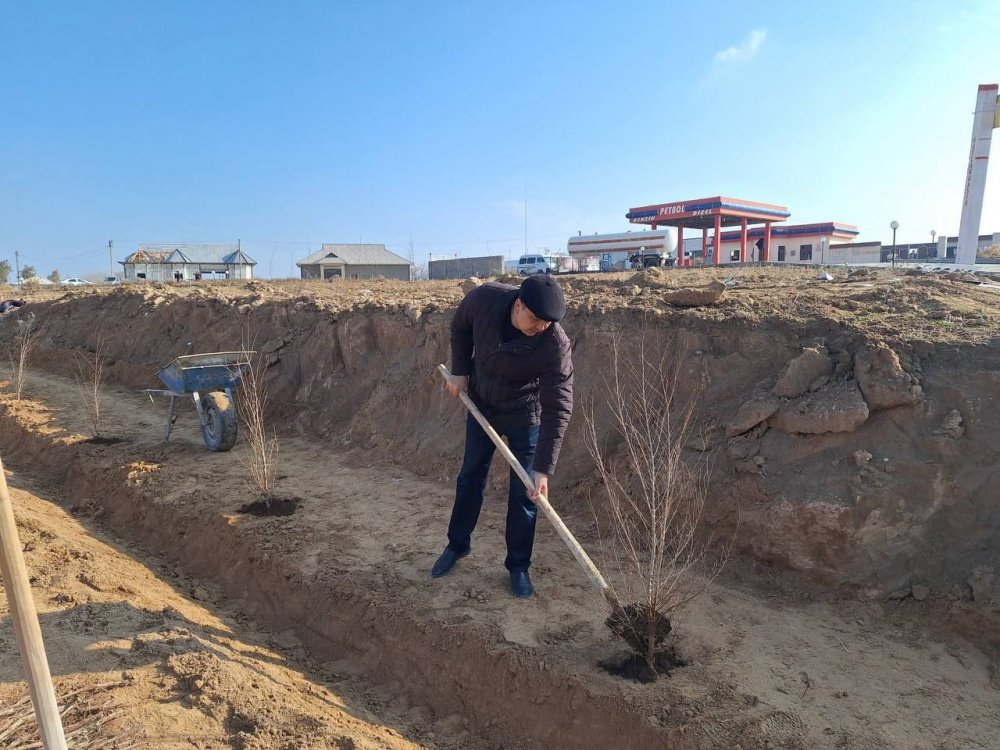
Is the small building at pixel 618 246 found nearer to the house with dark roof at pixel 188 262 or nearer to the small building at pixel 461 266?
the small building at pixel 461 266

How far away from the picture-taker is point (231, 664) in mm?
2969

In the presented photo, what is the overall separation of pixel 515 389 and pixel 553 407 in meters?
0.28

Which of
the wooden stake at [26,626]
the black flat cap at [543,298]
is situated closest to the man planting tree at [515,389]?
the black flat cap at [543,298]

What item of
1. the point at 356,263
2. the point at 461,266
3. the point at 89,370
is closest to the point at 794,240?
the point at 461,266

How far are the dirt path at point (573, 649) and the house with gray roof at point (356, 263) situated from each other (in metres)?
41.1

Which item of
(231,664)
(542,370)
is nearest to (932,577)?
(542,370)

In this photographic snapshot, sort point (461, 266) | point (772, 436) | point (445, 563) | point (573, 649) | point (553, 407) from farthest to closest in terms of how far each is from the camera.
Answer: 1. point (461, 266)
2. point (772, 436)
3. point (445, 563)
4. point (553, 407)
5. point (573, 649)

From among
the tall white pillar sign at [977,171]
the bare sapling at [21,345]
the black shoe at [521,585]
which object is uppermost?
the tall white pillar sign at [977,171]

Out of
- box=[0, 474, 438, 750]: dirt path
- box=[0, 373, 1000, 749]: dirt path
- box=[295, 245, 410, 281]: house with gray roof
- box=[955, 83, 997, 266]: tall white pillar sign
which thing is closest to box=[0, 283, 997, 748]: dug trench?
box=[0, 373, 1000, 749]: dirt path

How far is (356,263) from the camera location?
46.9m

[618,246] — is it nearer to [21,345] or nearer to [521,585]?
[21,345]

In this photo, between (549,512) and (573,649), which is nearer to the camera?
(549,512)

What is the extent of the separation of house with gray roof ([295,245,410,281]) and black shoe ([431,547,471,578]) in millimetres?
41583

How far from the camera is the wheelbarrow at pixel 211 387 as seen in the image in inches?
250
